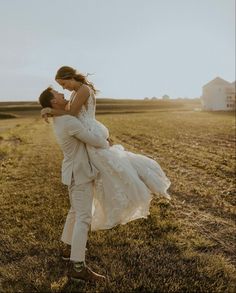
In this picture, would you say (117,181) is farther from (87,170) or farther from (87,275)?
(87,275)

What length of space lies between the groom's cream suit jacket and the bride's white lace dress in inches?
3.9

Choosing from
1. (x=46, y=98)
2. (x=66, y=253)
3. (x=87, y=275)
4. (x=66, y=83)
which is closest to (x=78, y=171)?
(x=46, y=98)

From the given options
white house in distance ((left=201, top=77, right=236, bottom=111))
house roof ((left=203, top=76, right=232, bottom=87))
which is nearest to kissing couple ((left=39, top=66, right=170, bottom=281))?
white house in distance ((left=201, top=77, right=236, bottom=111))

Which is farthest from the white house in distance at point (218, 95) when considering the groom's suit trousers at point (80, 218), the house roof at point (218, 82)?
the groom's suit trousers at point (80, 218)

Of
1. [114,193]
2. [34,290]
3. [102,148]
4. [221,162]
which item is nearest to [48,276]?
[34,290]

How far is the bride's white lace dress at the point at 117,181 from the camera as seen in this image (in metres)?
5.07

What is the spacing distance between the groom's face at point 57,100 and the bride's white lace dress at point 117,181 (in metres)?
0.28

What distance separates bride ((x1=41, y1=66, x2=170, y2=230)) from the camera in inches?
196

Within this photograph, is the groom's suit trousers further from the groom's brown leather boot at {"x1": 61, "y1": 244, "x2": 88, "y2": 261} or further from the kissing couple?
the groom's brown leather boot at {"x1": 61, "y1": 244, "x2": 88, "y2": 261}

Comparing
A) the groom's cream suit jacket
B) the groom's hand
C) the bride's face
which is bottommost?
the groom's cream suit jacket

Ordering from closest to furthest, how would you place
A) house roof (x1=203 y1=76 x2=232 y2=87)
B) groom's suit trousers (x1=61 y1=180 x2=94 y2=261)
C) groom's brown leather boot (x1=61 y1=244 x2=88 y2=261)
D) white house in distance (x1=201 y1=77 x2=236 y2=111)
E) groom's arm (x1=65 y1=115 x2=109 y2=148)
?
groom's arm (x1=65 y1=115 x2=109 y2=148), groom's suit trousers (x1=61 y1=180 x2=94 y2=261), groom's brown leather boot (x1=61 y1=244 x2=88 y2=261), white house in distance (x1=201 y1=77 x2=236 y2=111), house roof (x1=203 y1=76 x2=232 y2=87)

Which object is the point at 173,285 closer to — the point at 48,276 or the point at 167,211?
the point at 48,276

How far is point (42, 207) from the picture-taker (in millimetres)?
8430

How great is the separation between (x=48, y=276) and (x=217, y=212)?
442 cm
